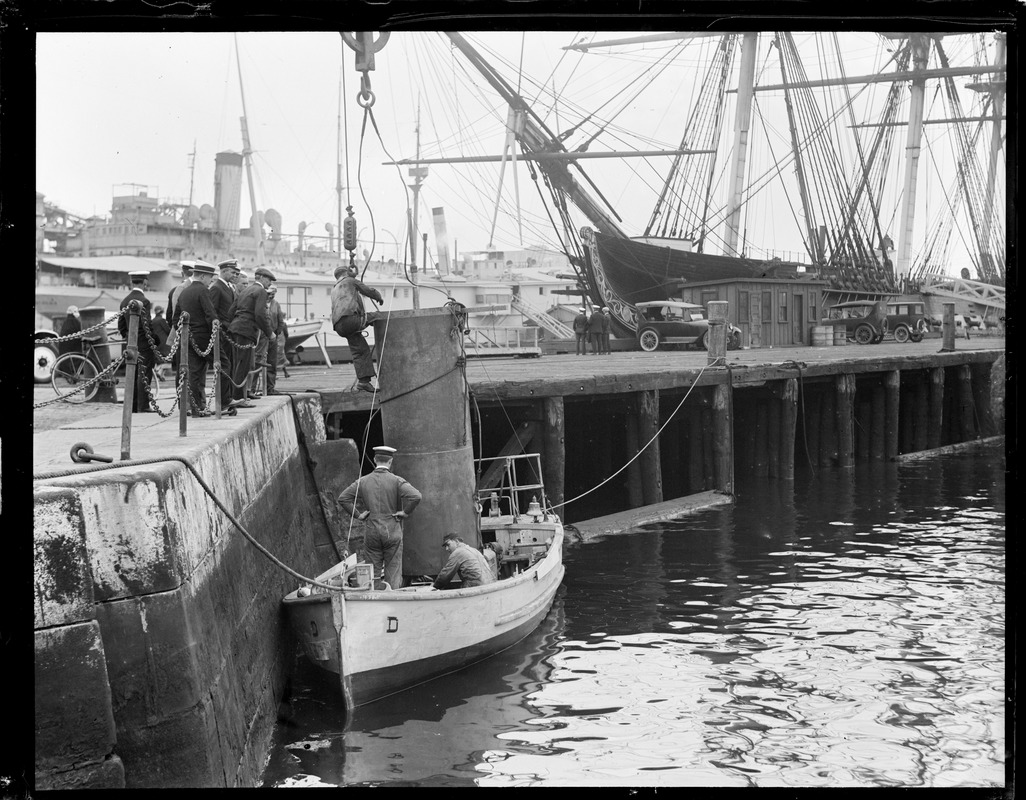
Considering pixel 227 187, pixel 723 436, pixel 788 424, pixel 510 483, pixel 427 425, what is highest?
pixel 227 187

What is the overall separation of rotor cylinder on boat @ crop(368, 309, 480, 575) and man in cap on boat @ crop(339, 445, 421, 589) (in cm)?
111

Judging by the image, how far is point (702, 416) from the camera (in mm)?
21359

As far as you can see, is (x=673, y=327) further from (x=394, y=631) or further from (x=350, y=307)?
(x=394, y=631)

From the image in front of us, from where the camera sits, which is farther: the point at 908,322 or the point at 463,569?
the point at 908,322

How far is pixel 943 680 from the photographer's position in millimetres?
10109

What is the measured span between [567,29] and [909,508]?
1745cm

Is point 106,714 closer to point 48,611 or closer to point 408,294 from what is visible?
point 48,611

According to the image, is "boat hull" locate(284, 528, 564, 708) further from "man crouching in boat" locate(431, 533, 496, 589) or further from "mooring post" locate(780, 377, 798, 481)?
"mooring post" locate(780, 377, 798, 481)

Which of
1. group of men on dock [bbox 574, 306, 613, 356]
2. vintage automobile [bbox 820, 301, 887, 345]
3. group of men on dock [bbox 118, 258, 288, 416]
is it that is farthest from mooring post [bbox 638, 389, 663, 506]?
vintage automobile [bbox 820, 301, 887, 345]

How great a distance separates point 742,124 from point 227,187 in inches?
986

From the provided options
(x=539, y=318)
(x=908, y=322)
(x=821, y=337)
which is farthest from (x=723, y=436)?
(x=539, y=318)

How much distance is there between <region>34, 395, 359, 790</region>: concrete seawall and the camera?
Answer: 5734 mm

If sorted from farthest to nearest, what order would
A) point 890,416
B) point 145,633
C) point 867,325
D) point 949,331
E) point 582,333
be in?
1. point 867,325
2. point 582,333
3. point 949,331
4. point 890,416
5. point 145,633

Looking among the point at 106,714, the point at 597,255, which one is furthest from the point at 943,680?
the point at 597,255
